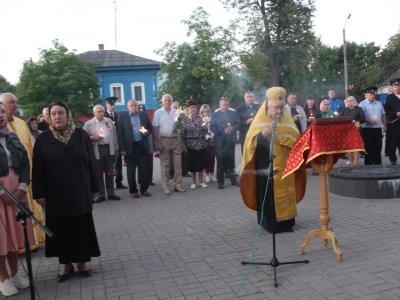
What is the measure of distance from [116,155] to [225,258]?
15.7 ft

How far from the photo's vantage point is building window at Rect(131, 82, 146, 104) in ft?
138

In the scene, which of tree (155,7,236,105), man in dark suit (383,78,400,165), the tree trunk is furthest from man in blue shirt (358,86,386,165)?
the tree trunk

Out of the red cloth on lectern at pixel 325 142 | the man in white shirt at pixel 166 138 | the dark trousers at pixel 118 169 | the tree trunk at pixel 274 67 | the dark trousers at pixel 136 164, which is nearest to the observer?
the red cloth on lectern at pixel 325 142

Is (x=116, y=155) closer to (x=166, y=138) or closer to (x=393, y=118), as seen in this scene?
(x=166, y=138)

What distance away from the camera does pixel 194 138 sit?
10398mm

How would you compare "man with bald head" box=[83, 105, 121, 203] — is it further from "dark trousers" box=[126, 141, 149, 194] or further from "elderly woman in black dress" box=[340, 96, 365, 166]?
"elderly woman in black dress" box=[340, 96, 365, 166]

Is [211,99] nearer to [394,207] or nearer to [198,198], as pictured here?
[198,198]

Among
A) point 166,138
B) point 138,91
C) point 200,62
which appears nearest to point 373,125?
point 166,138

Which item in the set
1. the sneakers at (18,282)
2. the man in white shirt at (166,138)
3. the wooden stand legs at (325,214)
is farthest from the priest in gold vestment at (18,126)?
the man in white shirt at (166,138)

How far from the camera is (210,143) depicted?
1113cm

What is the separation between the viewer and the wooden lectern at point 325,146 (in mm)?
4977

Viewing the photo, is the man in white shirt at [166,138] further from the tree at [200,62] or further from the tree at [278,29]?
the tree at [278,29]

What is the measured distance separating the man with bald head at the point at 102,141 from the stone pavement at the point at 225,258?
52.8 inches

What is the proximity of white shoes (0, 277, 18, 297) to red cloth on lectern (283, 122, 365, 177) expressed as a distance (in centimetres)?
326
